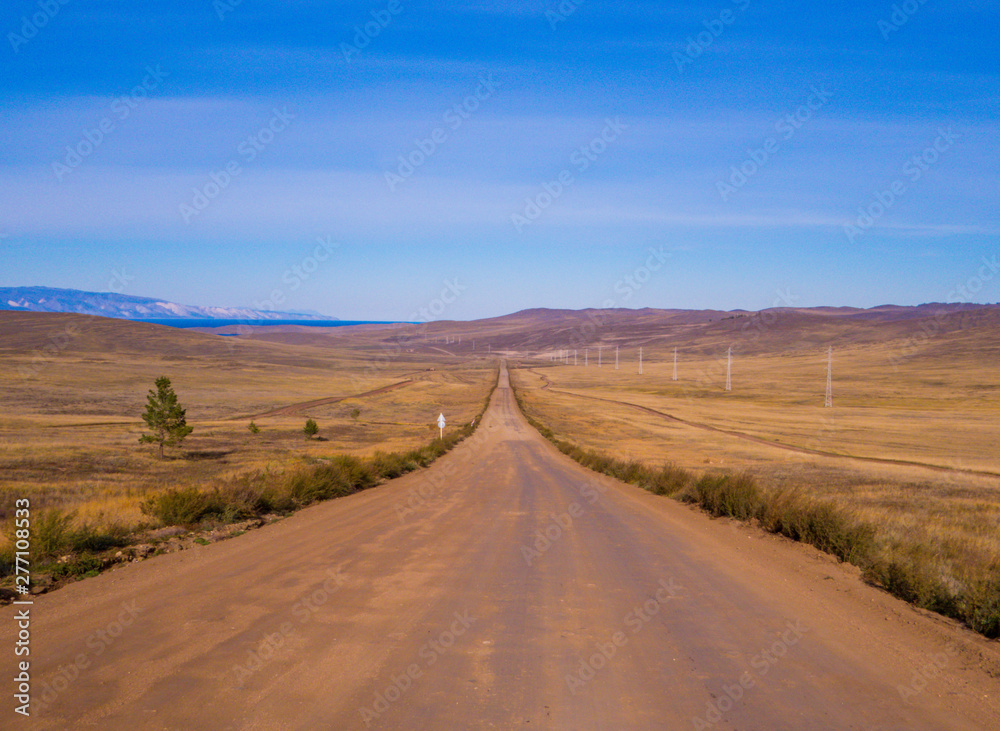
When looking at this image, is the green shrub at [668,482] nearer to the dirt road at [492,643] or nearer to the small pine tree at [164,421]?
the dirt road at [492,643]

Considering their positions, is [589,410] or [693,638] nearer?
[693,638]

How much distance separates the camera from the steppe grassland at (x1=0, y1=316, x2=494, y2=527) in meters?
24.1

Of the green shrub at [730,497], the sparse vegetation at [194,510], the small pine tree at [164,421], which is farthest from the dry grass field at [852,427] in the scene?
the small pine tree at [164,421]

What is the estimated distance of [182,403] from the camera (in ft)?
223

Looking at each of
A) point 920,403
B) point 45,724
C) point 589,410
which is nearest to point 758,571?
point 45,724

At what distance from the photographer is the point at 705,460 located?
32875 mm

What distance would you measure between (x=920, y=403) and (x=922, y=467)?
168 ft

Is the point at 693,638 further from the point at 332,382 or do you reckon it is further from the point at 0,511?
the point at 332,382

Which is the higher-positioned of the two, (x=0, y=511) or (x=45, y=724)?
(x=45, y=724)

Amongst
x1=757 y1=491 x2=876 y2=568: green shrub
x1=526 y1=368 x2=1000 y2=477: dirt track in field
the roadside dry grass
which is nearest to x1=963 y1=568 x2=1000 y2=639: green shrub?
x1=757 y1=491 x2=876 y2=568: green shrub

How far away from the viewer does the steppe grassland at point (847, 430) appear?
16.1 metres

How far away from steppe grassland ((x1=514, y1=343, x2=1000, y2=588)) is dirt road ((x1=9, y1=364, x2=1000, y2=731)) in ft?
9.53

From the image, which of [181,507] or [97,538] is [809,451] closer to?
[181,507]

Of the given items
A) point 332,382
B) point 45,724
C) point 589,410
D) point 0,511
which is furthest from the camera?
point 332,382
